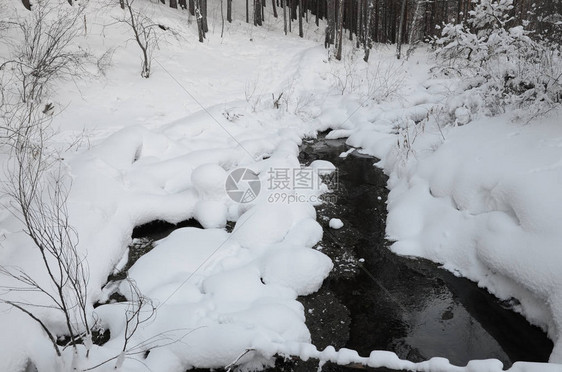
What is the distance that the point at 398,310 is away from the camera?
13.6 ft

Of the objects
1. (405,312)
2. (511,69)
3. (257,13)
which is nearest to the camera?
(405,312)

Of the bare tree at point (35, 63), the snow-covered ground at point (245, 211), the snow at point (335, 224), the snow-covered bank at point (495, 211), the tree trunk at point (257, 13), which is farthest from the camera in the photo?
the tree trunk at point (257, 13)

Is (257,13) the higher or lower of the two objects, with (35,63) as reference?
higher

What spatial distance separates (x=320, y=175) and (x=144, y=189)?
3.34 meters

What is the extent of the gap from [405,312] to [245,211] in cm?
280

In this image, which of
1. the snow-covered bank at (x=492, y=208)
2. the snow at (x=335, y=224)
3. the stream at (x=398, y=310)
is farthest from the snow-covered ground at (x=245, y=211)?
the snow at (x=335, y=224)

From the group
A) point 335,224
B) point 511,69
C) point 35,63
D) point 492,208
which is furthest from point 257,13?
point 492,208

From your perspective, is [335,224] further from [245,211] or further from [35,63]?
[35,63]

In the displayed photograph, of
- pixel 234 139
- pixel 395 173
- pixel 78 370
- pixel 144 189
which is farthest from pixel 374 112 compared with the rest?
pixel 78 370

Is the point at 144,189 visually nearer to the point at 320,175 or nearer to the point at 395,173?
the point at 320,175

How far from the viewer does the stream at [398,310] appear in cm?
364

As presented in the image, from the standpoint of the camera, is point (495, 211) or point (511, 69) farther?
point (511, 69)

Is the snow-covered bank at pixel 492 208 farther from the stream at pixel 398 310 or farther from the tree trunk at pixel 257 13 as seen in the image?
the tree trunk at pixel 257 13

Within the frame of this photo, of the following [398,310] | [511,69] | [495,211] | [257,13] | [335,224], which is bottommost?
[398,310]
